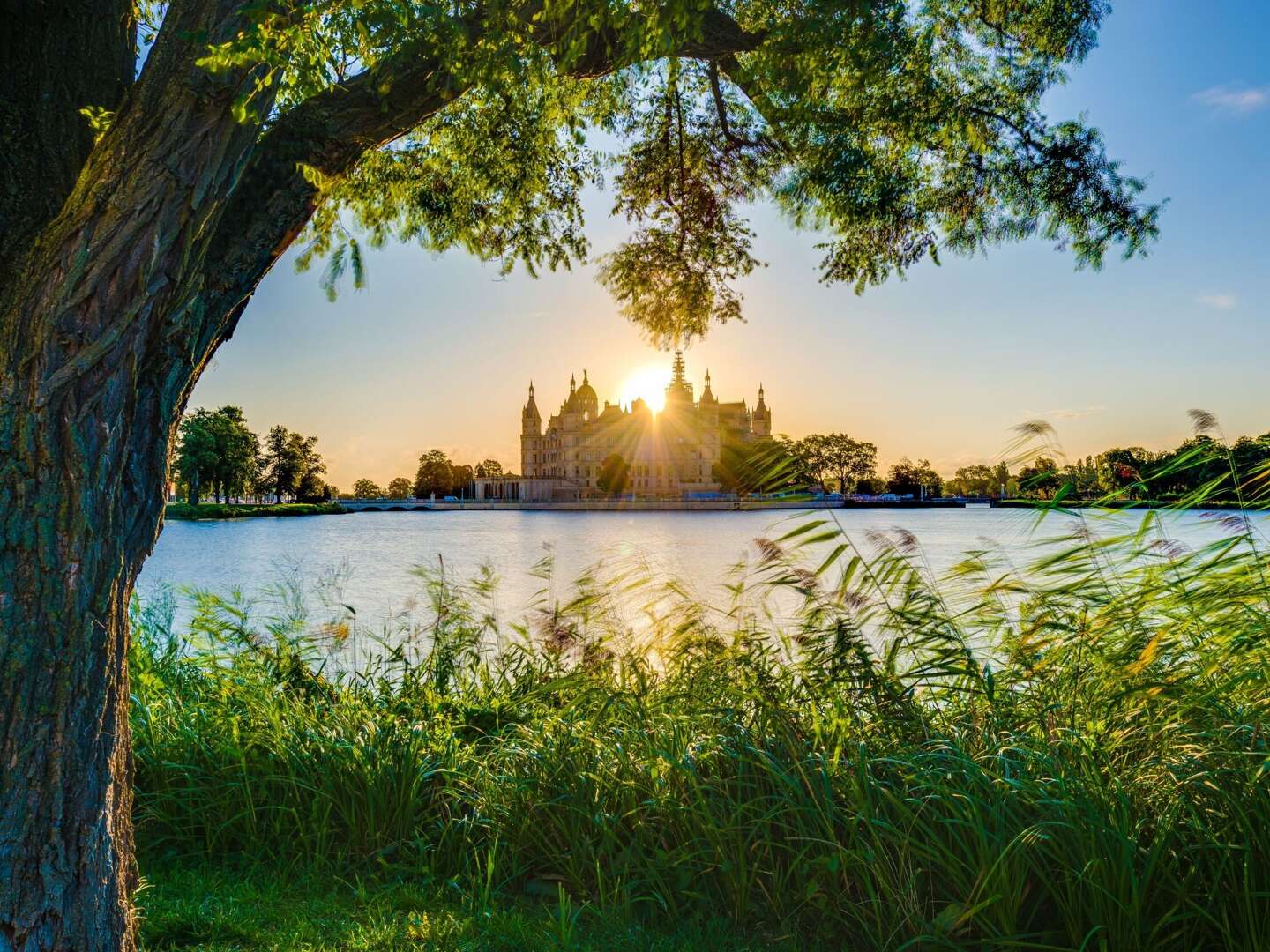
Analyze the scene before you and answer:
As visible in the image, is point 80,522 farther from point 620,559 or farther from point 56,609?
point 620,559

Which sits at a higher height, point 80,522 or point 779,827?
point 80,522

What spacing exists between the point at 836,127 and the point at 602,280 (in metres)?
2.50

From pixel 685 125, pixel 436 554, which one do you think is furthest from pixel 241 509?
pixel 685 125

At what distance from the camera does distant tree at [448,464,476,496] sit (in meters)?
121

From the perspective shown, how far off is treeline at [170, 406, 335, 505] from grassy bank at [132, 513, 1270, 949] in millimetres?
46606

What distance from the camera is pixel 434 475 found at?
117 meters

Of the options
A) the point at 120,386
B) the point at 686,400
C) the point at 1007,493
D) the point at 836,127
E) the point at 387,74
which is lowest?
the point at 1007,493

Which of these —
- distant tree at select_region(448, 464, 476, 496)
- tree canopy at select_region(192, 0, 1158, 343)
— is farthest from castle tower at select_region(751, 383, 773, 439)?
tree canopy at select_region(192, 0, 1158, 343)

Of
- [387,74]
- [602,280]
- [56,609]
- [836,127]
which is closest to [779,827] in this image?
[56,609]

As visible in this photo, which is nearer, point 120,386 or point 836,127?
point 120,386

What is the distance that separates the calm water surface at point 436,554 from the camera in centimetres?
485

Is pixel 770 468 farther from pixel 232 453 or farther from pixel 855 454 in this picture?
pixel 855 454

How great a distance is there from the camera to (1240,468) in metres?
3.65

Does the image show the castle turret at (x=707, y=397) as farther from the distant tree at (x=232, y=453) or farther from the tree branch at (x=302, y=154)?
the tree branch at (x=302, y=154)
